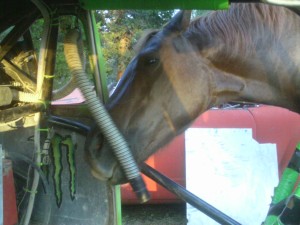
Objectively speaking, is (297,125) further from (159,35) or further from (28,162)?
(28,162)

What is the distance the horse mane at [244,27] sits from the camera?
221 centimetres

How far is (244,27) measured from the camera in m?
2.24

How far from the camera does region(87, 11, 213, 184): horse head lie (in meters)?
2.14

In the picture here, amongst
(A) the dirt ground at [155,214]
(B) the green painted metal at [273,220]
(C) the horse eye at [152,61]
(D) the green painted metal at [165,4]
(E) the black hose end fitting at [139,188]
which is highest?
(D) the green painted metal at [165,4]

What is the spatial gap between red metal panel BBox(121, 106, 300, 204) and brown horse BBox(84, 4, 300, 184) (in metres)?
2.51

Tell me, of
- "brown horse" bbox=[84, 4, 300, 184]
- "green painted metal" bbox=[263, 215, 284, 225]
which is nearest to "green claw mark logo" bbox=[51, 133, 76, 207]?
"brown horse" bbox=[84, 4, 300, 184]

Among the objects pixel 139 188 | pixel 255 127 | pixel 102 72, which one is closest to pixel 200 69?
pixel 102 72

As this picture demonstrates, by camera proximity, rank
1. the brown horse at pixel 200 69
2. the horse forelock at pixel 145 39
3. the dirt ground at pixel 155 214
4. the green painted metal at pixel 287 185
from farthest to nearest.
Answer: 1. the dirt ground at pixel 155 214
2. the horse forelock at pixel 145 39
3. the green painted metal at pixel 287 185
4. the brown horse at pixel 200 69

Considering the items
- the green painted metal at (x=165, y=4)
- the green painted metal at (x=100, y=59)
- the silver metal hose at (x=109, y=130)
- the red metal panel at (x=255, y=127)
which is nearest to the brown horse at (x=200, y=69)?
the green painted metal at (x=100, y=59)

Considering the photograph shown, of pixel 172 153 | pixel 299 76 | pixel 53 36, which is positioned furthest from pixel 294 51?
pixel 172 153

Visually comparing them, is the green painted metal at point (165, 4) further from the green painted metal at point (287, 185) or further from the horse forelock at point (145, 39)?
the green painted metal at point (287, 185)

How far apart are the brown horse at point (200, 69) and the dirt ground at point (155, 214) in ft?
11.8

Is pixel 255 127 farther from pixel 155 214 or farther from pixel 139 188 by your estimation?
pixel 139 188

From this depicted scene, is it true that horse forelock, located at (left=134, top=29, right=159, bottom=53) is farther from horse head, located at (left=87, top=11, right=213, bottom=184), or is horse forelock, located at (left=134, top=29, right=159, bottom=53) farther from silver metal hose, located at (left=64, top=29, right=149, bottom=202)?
silver metal hose, located at (left=64, top=29, right=149, bottom=202)
